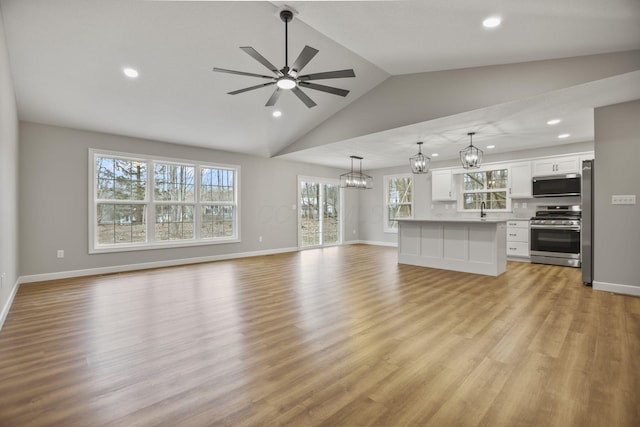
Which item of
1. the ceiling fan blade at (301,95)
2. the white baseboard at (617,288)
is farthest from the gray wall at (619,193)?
the ceiling fan blade at (301,95)

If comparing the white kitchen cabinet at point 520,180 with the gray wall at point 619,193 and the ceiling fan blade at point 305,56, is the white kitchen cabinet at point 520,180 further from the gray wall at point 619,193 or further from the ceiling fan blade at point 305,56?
the ceiling fan blade at point 305,56

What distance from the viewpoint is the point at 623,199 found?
13.0 ft

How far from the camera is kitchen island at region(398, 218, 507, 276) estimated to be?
504 centimetres

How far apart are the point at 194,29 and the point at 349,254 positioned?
226 inches

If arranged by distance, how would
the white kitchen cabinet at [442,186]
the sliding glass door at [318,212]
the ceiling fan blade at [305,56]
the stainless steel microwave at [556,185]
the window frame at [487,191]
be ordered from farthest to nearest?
the sliding glass door at [318,212] < the white kitchen cabinet at [442,186] < the window frame at [487,191] < the stainless steel microwave at [556,185] < the ceiling fan blade at [305,56]

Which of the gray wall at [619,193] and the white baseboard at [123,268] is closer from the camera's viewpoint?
the gray wall at [619,193]

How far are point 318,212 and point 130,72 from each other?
616 centimetres

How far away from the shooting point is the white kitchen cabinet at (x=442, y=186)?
25.7 feet

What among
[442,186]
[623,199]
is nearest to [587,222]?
[623,199]

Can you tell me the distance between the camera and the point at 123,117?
16.3 feet

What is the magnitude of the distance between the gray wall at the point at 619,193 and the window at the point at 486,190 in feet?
9.52

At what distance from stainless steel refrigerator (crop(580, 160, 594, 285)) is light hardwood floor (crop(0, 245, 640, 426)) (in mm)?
347

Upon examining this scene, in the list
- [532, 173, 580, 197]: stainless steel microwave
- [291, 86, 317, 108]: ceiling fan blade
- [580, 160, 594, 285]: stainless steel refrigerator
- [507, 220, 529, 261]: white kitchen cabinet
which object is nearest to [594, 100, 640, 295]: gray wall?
[580, 160, 594, 285]: stainless steel refrigerator

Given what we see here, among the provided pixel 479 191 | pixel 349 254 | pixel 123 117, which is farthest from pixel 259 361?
pixel 479 191
